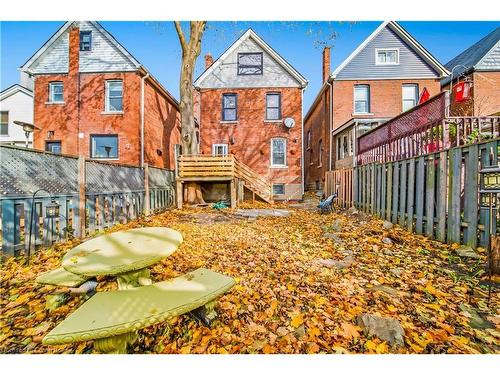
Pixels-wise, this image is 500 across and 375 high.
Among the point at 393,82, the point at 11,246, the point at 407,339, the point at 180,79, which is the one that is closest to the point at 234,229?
the point at 11,246

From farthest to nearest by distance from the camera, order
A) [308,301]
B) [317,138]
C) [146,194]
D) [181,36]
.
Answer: [317,138]
[181,36]
[146,194]
[308,301]

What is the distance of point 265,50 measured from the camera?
16.3m

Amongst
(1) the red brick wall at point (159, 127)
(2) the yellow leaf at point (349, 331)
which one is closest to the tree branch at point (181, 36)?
(1) the red brick wall at point (159, 127)

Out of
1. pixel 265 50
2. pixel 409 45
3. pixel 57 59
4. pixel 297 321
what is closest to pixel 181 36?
pixel 265 50

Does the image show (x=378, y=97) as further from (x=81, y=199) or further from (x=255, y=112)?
(x=81, y=199)

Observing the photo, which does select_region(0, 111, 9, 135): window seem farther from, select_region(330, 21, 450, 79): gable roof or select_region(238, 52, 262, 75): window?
select_region(330, 21, 450, 79): gable roof

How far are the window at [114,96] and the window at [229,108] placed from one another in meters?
6.07

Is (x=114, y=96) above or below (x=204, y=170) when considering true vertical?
above

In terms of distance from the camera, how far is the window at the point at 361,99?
1647 cm

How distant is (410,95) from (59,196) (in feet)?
62.9

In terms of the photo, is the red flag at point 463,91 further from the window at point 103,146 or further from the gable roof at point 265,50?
the window at point 103,146

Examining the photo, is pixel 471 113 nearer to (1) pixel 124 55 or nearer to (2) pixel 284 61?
(2) pixel 284 61

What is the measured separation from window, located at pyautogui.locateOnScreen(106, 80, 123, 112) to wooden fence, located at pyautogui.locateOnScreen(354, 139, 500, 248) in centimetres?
1391
